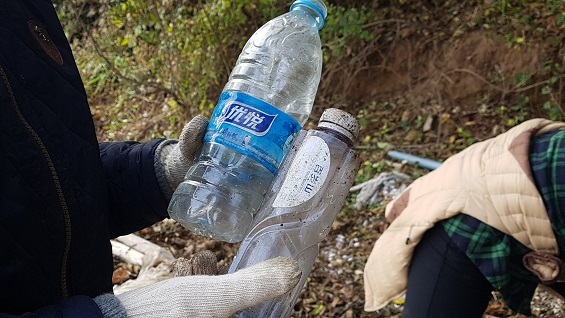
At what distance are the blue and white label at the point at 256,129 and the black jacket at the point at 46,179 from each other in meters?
0.34

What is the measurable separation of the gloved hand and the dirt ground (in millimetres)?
2327

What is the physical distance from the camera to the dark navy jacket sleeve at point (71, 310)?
1.02 m

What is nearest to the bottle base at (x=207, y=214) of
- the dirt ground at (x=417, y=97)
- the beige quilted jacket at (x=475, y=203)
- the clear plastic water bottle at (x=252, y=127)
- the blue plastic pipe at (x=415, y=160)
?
the clear plastic water bottle at (x=252, y=127)

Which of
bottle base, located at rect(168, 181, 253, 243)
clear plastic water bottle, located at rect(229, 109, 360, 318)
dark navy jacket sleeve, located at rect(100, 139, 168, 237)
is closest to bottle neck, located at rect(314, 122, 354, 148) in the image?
clear plastic water bottle, located at rect(229, 109, 360, 318)

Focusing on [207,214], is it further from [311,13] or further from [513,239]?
[513,239]

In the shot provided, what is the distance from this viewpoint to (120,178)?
1.62 meters

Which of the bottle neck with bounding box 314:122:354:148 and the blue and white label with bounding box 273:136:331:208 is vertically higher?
the bottle neck with bounding box 314:122:354:148

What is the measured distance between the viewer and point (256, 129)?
1318 mm

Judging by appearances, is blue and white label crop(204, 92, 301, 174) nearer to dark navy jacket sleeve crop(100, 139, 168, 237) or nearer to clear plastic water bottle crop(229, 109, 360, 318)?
clear plastic water bottle crop(229, 109, 360, 318)

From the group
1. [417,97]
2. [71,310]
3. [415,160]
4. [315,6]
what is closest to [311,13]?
[315,6]

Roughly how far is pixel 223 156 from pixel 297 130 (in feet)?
0.80

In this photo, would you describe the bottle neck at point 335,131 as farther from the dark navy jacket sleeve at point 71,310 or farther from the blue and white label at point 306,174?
the dark navy jacket sleeve at point 71,310

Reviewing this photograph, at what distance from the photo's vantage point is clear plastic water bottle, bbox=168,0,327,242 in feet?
4.37

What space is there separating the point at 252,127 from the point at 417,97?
443 cm
